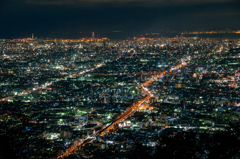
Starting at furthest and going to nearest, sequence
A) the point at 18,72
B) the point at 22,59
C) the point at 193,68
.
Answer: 1. the point at 22,59
2. the point at 193,68
3. the point at 18,72

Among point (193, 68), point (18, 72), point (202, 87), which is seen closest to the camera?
point (202, 87)

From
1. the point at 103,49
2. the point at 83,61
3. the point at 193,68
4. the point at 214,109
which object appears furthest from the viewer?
the point at 103,49

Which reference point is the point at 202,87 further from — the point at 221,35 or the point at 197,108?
the point at 221,35

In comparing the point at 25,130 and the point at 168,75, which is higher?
the point at 25,130

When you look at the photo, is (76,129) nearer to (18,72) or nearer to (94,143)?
(94,143)

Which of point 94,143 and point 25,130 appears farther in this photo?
point 94,143

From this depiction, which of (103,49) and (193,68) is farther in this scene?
(103,49)

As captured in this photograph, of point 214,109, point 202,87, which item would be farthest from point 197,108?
point 202,87

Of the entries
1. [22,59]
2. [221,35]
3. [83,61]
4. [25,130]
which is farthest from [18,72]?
[221,35]

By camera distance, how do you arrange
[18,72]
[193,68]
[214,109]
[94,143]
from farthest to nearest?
[193,68] → [18,72] → [214,109] → [94,143]
